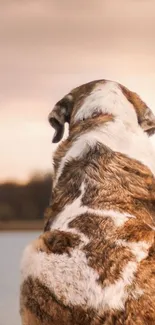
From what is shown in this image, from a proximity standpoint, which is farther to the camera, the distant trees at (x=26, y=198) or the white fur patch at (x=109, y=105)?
the distant trees at (x=26, y=198)

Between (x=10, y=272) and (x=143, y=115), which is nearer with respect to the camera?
(x=143, y=115)

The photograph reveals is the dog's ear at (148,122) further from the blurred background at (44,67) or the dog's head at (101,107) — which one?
the blurred background at (44,67)

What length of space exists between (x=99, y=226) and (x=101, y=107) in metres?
0.37

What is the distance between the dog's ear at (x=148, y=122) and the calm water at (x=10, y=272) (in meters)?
0.59

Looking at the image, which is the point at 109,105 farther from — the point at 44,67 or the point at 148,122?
the point at 44,67

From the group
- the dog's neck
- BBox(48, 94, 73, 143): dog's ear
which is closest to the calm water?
BBox(48, 94, 73, 143): dog's ear

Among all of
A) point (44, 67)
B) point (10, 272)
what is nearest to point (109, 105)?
point (44, 67)

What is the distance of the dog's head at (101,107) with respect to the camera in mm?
1912

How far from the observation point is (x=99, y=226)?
5.48 ft

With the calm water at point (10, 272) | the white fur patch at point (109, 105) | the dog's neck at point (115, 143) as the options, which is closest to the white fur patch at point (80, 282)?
the dog's neck at point (115, 143)

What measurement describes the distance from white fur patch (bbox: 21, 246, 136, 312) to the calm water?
69cm

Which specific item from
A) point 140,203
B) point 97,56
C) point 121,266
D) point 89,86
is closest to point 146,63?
point 97,56

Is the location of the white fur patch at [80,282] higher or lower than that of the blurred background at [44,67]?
lower

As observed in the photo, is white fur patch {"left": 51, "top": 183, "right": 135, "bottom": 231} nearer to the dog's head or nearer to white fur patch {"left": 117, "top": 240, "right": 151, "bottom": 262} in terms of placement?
white fur patch {"left": 117, "top": 240, "right": 151, "bottom": 262}
